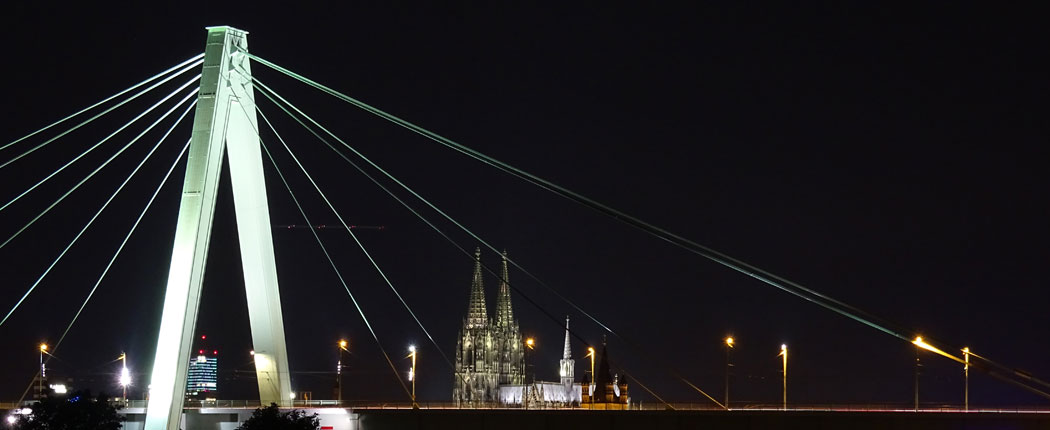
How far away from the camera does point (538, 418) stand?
1898 inches

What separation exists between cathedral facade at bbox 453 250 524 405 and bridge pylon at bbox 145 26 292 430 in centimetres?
11352

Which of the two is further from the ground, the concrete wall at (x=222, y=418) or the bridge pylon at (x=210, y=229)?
the bridge pylon at (x=210, y=229)

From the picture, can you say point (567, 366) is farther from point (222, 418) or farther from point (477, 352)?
point (222, 418)

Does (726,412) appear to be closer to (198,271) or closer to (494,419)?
(494,419)

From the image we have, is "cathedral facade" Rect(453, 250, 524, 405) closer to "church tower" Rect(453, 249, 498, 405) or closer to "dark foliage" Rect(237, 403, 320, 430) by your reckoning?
"church tower" Rect(453, 249, 498, 405)

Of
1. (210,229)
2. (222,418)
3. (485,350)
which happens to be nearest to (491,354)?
(485,350)

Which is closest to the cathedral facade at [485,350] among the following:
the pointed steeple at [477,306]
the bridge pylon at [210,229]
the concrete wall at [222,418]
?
the pointed steeple at [477,306]

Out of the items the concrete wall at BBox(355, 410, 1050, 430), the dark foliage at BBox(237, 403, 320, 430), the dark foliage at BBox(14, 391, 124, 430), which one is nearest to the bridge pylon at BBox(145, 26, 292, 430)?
the dark foliage at BBox(237, 403, 320, 430)

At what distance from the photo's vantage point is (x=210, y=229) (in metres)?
33.7

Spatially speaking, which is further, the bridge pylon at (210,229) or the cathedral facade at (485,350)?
the cathedral facade at (485,350)

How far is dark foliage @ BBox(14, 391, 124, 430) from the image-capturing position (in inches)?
1713

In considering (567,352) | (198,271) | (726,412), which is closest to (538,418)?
(726,412)

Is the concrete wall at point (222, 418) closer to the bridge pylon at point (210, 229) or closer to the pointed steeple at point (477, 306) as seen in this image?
the bridge pylon at point (210, 229)

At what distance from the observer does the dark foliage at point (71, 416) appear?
143ft
